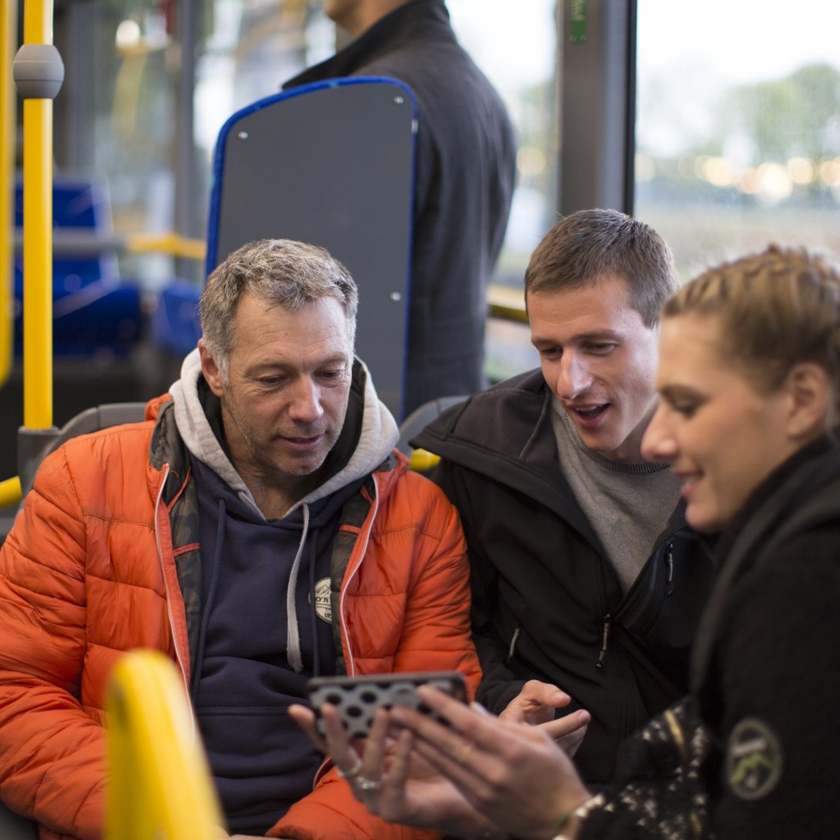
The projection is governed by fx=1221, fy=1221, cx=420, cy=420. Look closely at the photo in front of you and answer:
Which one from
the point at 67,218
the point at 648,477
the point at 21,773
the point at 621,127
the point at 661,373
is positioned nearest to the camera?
the point at 661,373

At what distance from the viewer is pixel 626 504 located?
5.96ft

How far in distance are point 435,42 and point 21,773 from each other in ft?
5.86

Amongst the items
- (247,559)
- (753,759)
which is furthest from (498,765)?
(247,559)

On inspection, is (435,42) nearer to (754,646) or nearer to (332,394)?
(332,394)

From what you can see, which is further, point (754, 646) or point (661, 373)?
point (661, 373)

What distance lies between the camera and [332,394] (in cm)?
183

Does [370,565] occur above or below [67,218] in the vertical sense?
below

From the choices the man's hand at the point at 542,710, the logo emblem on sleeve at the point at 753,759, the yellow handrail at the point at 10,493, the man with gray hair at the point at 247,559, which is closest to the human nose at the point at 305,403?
the man with gray hair at the point at 247,559

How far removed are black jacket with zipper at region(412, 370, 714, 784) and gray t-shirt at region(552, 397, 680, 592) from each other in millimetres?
33

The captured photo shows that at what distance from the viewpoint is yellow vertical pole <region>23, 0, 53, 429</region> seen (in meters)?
2.21

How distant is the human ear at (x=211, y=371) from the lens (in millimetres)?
1897

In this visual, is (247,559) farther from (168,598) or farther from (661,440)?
(661,440)

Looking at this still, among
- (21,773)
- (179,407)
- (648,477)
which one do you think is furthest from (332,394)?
(21,773)

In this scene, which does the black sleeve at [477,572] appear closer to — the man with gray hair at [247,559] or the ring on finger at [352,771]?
the man with gray hair at [247,559]
